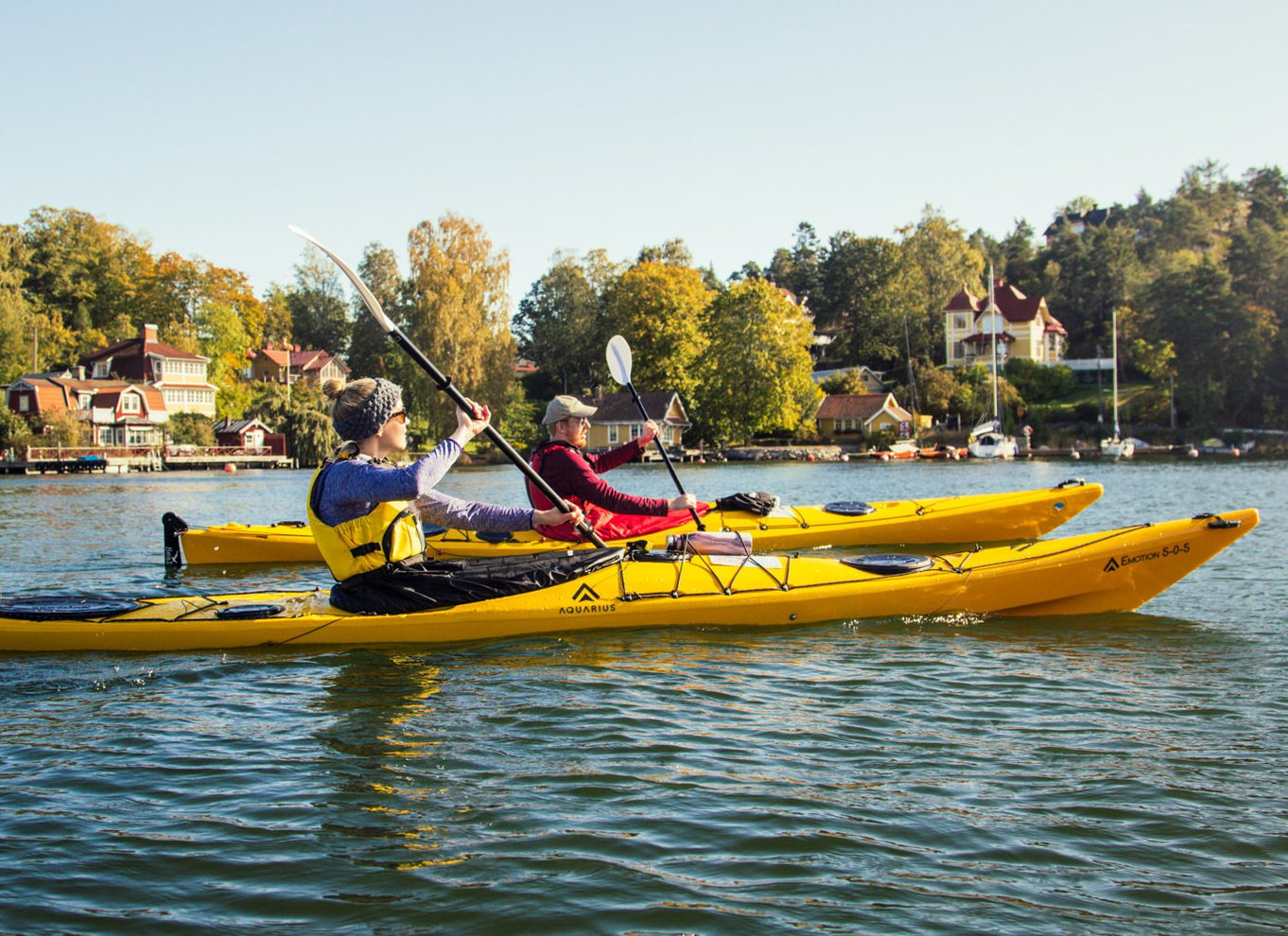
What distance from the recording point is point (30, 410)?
46.4 metres

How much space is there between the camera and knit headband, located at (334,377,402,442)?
5340 millimetres

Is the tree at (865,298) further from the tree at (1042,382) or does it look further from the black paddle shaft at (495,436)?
the black paddle shaft at (495,436)

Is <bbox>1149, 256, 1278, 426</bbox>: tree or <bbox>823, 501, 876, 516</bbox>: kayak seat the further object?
<bbox>1149, 256, 1278, 426</bbox>: tree

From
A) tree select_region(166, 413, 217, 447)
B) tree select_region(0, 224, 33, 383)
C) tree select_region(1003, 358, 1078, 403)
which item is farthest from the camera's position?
tree select_region(1003, 358, 1078, 403)

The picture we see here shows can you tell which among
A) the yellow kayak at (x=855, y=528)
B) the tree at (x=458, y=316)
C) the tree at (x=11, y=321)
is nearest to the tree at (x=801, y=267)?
the tree at (x=458, y=316)

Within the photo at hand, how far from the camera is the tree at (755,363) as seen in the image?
49.9m

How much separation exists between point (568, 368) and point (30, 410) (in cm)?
3024

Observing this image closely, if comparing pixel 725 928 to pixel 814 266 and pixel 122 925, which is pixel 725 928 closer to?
pixel 122 925

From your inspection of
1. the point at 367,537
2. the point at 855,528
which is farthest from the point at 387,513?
the point at 855,528

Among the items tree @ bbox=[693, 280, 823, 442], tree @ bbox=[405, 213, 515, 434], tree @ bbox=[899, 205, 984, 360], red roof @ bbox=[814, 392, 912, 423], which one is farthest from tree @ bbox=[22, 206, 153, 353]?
tree @ bbox=[899, 205, 984, 360]

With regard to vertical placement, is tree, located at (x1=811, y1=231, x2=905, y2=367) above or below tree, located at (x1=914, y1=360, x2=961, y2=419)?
above

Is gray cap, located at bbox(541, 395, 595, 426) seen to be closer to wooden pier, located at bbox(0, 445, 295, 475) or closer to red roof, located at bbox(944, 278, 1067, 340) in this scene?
wooden pier, located at bbox(0, 445, 295, 475)

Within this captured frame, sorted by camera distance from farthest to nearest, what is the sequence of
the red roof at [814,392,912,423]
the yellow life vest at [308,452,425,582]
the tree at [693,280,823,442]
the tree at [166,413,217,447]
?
1. the red roof at [814,392,912,423]
2. the tree at [693,280,823,442]
3. the tree at [166,413,217,447]
4. the yellow life vest at [308,452,425,582]

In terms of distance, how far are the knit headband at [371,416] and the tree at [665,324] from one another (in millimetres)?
47917
